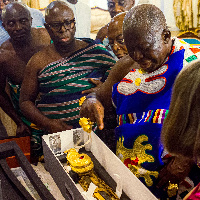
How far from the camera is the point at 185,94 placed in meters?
A: 0.49

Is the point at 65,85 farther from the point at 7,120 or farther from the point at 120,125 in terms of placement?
the point at 7,120

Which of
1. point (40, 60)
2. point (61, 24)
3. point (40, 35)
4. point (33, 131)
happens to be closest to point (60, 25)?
point (61, 24)

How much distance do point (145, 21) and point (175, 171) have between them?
0.43m

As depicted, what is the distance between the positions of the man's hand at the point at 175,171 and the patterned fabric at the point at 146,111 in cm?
3

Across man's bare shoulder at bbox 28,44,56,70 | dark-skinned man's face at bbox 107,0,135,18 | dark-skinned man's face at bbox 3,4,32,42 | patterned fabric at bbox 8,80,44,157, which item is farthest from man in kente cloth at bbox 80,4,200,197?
dark-skinned man's face at bbox 107,0,135,18

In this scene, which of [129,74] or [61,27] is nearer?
[129,74]

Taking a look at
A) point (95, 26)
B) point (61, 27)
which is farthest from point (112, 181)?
point (95, 26)

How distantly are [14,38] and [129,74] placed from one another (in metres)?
0.89

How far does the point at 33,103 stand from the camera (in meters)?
1.45

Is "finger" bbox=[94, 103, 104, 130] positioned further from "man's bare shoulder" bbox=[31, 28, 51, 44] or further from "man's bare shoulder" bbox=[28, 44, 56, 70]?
"man's bare shoulder" bbox=[31, 28, 51, 44]

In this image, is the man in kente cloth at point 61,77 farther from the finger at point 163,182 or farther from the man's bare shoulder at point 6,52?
the finger at point 163,182

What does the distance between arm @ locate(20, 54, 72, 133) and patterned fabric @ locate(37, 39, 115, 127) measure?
3 centimetres

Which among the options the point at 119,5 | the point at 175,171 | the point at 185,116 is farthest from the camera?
the point at 119,5

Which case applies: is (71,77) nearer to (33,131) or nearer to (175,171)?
(33,131)
